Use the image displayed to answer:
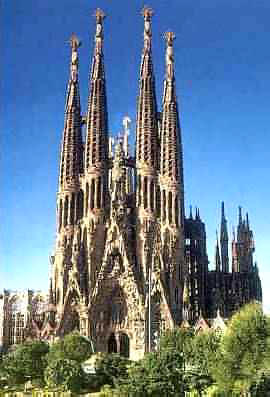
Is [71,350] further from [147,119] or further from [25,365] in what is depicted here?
[147,119]

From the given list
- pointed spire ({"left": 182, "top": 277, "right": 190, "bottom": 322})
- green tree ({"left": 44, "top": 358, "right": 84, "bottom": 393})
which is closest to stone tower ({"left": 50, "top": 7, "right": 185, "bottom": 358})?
pointed spire ({"left": 182, "top": 277, "right": 190, "bottom": 322})

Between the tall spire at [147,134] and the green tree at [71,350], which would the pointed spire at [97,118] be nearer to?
the tall spire at [147,134]

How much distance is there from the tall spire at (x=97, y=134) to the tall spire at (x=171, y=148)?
308 inches

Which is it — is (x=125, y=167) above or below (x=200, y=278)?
above

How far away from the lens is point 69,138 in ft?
292

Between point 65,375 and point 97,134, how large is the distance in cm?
4229

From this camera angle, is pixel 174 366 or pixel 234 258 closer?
pixel 174 366

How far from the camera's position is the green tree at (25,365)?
56.1 metres

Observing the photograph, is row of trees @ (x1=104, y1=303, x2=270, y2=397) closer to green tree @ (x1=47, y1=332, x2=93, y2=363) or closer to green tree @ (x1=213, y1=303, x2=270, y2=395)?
green tree @ (x1=213, y1=303, x2=270, y2=395)

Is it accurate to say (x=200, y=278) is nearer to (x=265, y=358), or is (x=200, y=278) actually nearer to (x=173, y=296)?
(x=173, y=296)

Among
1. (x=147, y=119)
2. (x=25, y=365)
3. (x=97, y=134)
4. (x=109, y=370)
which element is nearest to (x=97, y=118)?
(x=97, y=134)

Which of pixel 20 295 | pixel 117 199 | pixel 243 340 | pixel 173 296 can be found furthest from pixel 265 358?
pixel 20 295

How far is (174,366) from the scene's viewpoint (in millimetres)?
45219

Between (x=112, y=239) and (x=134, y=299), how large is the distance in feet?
27.0
